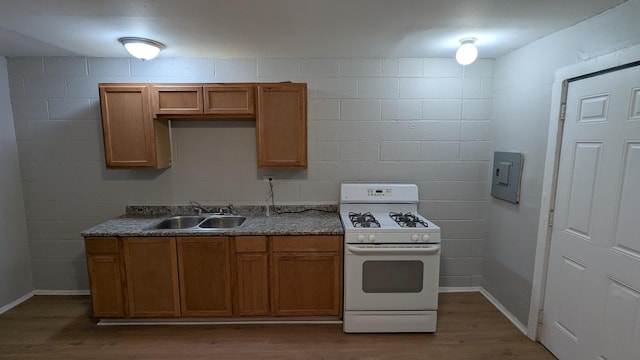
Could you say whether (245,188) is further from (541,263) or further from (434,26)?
(541,263)

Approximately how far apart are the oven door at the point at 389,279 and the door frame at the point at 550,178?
2.49 feet

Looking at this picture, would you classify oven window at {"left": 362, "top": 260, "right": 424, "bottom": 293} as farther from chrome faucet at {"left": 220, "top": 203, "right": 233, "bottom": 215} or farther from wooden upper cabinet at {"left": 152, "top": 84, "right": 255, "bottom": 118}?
A: wooden upper cabinet at {"left": 152, "top": 84, "right": 255, "bottom": 118}

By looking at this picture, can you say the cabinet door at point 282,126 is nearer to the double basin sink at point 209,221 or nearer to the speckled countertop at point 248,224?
the speckled countertop at point 248,224

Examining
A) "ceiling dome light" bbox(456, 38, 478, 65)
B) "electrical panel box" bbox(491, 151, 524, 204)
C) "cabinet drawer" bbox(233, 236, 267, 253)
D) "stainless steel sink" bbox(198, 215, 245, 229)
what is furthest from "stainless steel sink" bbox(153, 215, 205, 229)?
"electrical panel box" bbox(491, 151, 524, 204)

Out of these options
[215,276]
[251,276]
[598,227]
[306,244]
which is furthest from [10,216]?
[598,227]

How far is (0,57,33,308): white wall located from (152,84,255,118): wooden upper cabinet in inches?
59.8

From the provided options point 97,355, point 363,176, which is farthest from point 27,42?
point 363,176

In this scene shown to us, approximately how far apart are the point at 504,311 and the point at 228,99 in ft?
10.6

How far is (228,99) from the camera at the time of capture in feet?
9.03

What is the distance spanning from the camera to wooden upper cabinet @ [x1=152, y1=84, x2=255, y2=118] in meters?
2.72

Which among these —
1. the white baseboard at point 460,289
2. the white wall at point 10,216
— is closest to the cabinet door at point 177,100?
the white wall at point 10,216

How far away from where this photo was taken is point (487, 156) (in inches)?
123

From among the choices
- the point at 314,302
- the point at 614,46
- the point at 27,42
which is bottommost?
the point at 314,302

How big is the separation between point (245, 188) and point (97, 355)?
1771 mm
